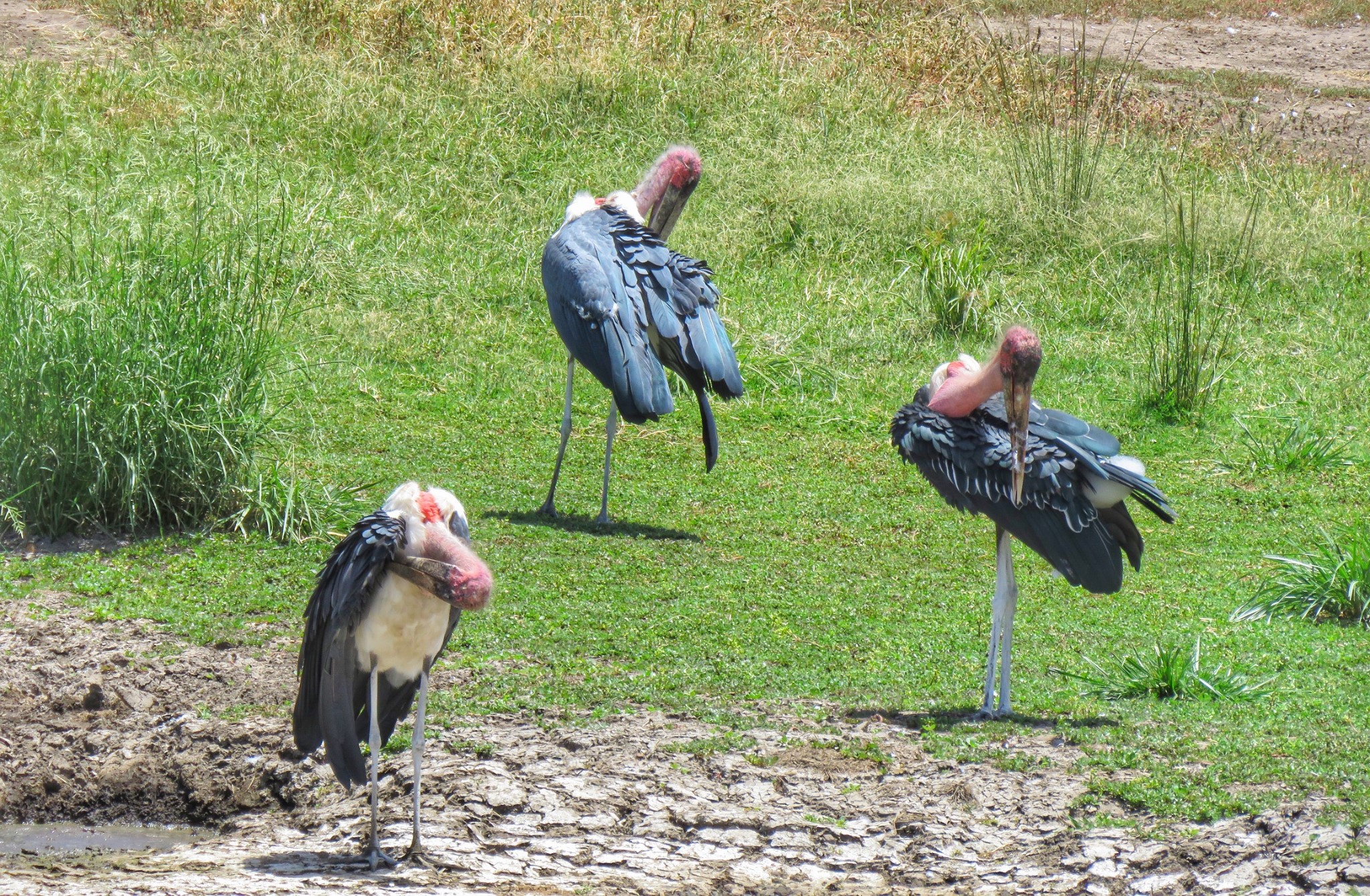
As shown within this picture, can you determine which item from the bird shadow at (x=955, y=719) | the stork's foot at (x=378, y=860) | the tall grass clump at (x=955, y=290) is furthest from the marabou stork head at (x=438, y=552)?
the tall grass clump at (x=955, y=290)

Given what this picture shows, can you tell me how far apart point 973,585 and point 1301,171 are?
8396 millimetres

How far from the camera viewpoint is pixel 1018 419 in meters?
4.75

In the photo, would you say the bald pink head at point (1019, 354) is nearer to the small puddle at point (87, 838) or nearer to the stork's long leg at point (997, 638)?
the stork's long leg at point (997, 638)

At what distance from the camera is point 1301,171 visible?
13086 mm

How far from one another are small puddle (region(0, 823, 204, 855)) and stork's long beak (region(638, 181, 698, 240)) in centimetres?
447

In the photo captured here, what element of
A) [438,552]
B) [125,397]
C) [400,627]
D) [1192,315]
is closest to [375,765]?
[400,627]

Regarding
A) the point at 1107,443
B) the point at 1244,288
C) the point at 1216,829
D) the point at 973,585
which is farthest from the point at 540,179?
the point at 1216,829

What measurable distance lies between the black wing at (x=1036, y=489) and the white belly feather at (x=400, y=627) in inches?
69.9

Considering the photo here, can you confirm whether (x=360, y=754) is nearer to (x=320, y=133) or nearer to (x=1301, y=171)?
(x=320, y=133)

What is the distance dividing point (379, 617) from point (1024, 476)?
2074 mm

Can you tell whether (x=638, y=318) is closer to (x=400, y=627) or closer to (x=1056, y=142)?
(x=400, y=627)

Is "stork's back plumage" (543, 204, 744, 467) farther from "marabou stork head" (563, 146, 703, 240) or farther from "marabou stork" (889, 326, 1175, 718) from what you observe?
"marabou stork" (889, 326, 1175, 718)

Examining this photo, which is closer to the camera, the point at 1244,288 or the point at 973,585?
the point at 973,585

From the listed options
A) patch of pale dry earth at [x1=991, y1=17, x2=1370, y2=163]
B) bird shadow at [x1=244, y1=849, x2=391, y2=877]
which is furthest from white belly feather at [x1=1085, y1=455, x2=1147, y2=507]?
patch of pale dry earth at [x1=991, y1=17, x2=1370, y2=163]
